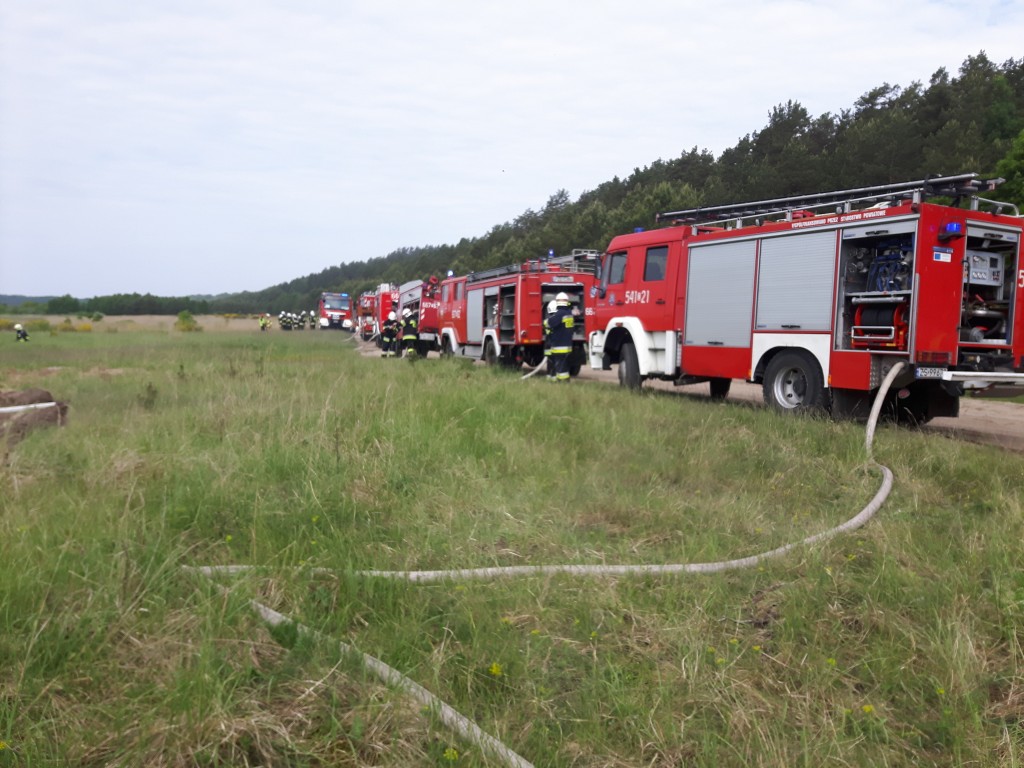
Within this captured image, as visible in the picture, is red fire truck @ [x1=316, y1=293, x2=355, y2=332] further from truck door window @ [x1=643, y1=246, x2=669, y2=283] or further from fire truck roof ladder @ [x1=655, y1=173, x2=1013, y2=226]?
fire truck roof ladder @ [x1=655, y1=173, x2=1013, y2=226]

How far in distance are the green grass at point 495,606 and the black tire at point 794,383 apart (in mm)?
2549

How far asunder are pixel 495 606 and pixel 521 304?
13.6 metres

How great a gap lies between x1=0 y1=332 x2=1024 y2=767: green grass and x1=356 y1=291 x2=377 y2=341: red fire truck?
32254 mm

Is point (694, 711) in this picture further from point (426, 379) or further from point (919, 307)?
point (426, 379)

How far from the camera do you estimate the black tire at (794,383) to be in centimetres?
891

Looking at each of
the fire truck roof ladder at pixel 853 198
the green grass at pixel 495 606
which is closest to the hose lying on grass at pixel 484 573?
the green grass at pixel 495 606

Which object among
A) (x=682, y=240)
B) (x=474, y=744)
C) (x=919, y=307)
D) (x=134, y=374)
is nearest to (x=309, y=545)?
(x=474, y=744)

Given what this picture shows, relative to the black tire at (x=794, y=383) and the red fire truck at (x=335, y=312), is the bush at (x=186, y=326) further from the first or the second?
the black tire at (x=794, y=383)

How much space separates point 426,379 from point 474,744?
26.9 ft

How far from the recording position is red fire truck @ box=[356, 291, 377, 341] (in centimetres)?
3838

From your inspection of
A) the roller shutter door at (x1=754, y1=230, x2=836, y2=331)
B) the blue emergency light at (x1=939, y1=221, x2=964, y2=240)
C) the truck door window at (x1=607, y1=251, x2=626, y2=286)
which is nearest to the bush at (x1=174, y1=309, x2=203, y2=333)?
the truck door window at (x1=607, y1=251, x2=626, y2=286)

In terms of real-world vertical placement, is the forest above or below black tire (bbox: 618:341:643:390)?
above

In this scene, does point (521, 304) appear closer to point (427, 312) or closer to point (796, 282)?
point (796, 282)

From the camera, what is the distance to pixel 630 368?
12.2 metres
